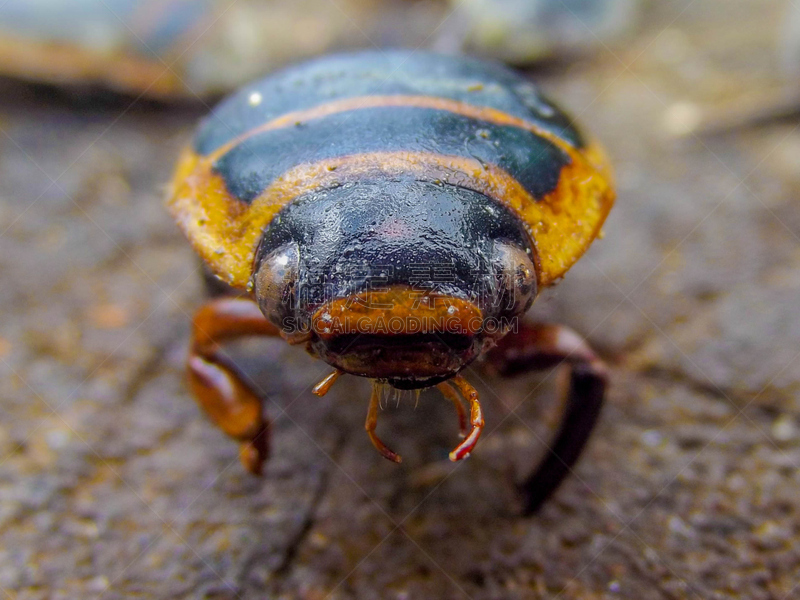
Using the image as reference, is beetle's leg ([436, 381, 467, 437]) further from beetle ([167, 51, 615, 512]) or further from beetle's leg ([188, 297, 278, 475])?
beetle's leg ([188, 297, 278, 475])

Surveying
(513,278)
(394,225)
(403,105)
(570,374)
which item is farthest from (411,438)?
(403,105)

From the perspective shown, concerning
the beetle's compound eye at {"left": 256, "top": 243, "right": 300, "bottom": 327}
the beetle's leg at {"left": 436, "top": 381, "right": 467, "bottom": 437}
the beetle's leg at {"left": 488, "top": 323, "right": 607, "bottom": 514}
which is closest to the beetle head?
the beetle's compound eye at {"left": 256, "top": 243, "right": 300, "bottom": 327}

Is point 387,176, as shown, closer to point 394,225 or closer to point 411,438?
point 394,225

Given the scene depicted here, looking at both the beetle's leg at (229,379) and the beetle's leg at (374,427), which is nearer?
the beetle's leg at (374,427)

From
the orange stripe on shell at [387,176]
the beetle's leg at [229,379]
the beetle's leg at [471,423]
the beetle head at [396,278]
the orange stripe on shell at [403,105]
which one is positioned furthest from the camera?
the beetle's leg at [229,379]

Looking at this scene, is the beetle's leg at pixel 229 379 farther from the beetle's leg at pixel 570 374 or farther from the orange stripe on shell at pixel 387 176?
the beetle's leg at pixel 570 374

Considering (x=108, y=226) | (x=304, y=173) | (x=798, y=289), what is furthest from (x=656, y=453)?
(x=108, y=226)

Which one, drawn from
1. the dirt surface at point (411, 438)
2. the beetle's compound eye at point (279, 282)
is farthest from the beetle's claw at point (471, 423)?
the beetle's compound eye at point (279, 282)

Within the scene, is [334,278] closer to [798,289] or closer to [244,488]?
[244,488]
